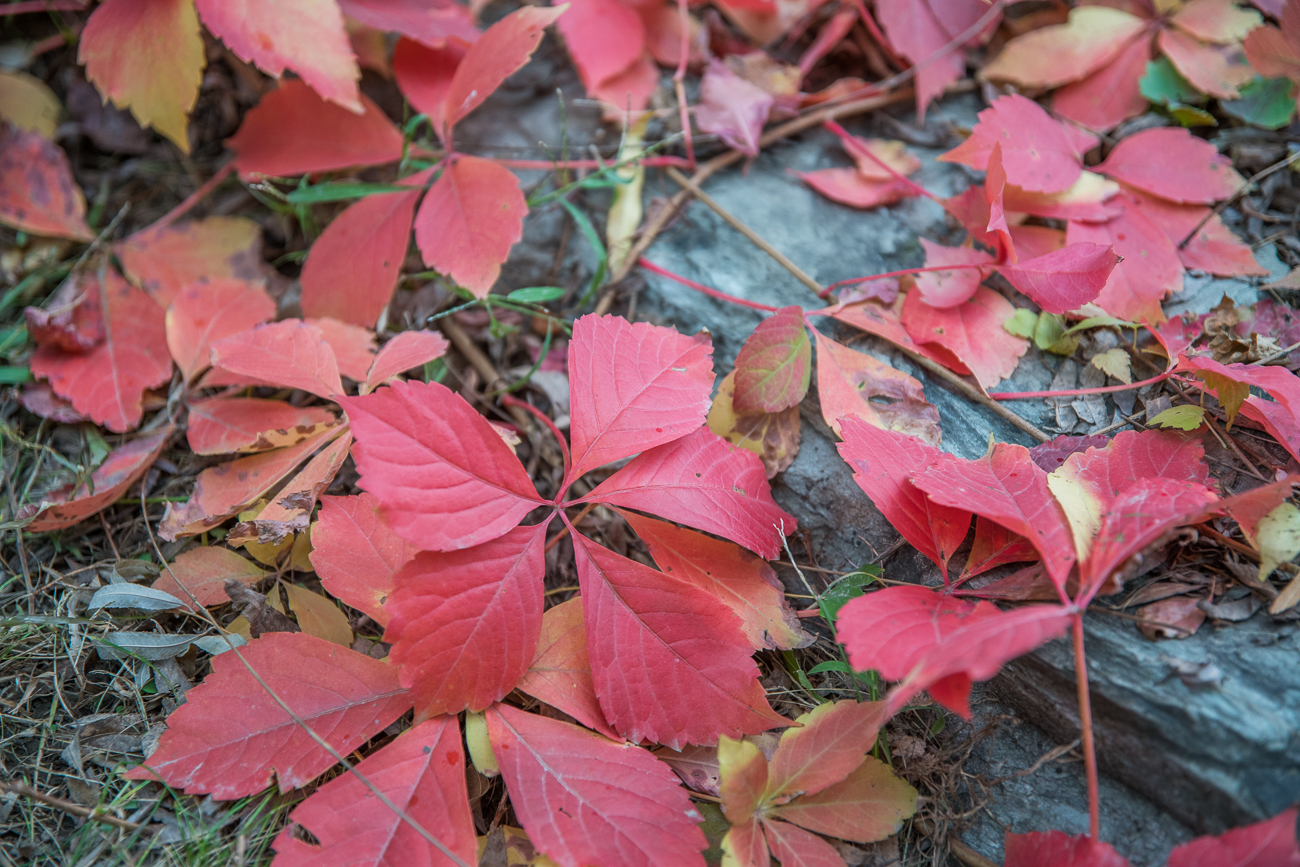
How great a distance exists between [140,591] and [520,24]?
1.36 meters

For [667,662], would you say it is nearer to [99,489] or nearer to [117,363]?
[99,489]

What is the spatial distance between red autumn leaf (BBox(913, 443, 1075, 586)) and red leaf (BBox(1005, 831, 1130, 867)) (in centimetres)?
34

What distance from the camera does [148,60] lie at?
61.9 inches

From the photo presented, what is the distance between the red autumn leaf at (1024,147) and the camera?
1511 mm

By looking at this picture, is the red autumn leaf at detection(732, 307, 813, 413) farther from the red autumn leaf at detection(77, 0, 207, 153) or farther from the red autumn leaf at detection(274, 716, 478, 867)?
the red autumn leaf at detection(77, 0, 207, 153)

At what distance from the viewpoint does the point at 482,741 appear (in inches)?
45.5

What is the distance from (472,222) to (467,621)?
0.86m

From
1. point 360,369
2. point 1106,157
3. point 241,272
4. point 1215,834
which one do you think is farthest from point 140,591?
point 1106,157

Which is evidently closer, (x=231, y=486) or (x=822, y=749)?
(x=822, y=749)

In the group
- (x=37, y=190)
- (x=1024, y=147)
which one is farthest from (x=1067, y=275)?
(x=37, y=190)

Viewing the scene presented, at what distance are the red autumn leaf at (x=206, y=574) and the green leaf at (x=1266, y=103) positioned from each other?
2428mm

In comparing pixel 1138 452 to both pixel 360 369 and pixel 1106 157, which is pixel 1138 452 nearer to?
pixel 1106 157

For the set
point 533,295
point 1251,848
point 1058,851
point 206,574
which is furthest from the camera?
point 533,295

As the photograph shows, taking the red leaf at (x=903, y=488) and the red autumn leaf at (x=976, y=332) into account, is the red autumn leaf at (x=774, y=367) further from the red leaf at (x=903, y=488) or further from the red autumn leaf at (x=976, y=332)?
the red autumn leaf at (x=976, y=332)
